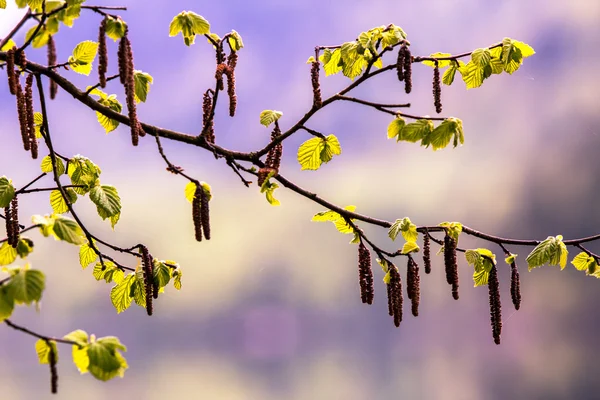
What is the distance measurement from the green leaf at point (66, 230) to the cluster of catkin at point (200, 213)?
0.70ft

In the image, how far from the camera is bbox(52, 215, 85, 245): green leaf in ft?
3.18

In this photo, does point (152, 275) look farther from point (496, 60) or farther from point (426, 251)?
point (496, 60)

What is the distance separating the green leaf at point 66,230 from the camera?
97 cm

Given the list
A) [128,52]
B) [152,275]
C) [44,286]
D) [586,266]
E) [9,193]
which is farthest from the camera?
[586,266]

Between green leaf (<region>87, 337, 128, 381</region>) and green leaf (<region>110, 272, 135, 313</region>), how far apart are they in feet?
1.48

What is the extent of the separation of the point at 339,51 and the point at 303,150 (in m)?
0.24

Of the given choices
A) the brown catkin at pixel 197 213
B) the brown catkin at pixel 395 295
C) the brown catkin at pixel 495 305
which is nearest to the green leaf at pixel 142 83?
the brown catkin at pixel 197 213

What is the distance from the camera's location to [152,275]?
1.33 metres

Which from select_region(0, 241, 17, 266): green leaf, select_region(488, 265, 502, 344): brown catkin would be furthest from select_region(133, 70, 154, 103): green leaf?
select_region(488, 265, 502, 344): brown catkin

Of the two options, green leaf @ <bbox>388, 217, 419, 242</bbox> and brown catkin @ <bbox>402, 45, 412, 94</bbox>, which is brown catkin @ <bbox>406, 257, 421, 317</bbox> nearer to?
green leaf @ <bbox>388, 217, 419, 242</bbox>

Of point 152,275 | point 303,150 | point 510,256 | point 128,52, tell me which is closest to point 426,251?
point 510,256

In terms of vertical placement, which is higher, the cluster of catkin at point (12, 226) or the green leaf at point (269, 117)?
the green leaf at point (269, 117)

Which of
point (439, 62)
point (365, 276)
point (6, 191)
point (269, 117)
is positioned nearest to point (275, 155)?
point (269, 117)

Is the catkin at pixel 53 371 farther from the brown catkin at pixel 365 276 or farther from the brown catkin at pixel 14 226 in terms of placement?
the brown catkin at pixel 365 276
